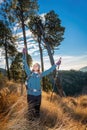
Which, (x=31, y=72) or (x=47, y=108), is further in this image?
(x=47, y=108)

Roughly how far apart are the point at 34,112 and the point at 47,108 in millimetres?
2796

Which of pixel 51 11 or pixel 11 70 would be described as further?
pixel 11 70

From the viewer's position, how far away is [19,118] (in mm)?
6680

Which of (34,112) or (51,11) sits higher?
(51,11)

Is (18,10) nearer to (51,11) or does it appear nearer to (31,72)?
(51,11)

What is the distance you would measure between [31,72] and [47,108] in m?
2.42

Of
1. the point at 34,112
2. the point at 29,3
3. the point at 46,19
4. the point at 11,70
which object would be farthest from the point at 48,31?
the point at 34,112

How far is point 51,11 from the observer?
30.1 m

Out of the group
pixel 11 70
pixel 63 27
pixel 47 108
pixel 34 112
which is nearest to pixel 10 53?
pixel 11 70

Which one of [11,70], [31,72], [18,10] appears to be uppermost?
[18,10]

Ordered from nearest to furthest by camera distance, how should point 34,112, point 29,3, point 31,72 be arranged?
1. point 34,112
2. point 31,72
3. point 29,3

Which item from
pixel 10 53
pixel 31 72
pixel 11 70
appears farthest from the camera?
pixel 11 70

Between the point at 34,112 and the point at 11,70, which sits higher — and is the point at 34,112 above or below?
below

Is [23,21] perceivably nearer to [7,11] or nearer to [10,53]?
[7,11]
